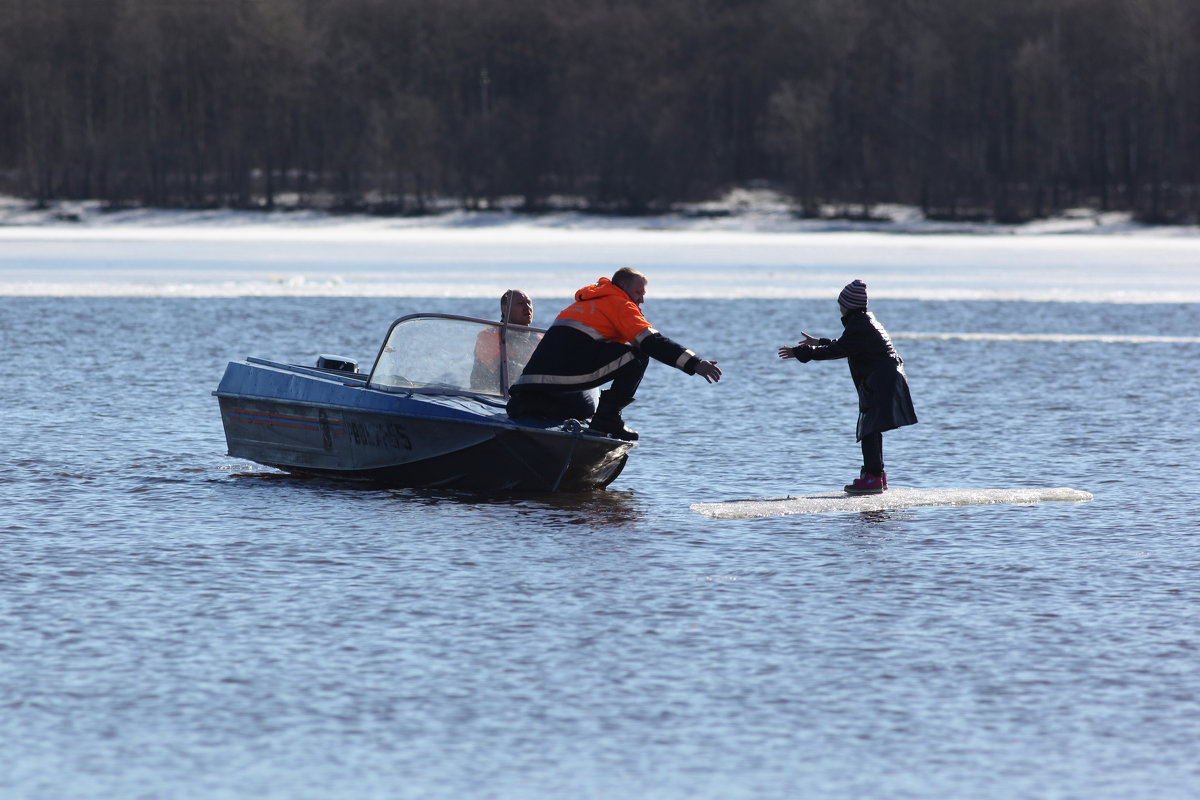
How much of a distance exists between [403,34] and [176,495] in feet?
219

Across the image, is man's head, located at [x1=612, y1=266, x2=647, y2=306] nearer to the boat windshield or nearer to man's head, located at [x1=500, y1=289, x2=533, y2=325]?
man's head, located at [x1=500, y1=289, x2=533, y2=325]

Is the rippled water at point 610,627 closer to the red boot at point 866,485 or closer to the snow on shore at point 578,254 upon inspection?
the red boot at point 866,485

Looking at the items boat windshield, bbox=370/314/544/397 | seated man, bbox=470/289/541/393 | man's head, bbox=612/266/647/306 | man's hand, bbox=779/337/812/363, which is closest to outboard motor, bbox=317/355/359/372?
boat windshield, bbox=370/314/544/397

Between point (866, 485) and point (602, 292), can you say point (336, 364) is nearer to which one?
point (602, 292)

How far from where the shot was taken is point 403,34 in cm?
7431

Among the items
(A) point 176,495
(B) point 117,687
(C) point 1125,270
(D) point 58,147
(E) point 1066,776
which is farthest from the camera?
(D) point 58,147

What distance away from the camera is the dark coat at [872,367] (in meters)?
10.1

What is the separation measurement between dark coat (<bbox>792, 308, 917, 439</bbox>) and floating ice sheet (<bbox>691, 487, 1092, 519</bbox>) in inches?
17.8

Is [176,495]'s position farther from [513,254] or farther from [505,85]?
[505,85]

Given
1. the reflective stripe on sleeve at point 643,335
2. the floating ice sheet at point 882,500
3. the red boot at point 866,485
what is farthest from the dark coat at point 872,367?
the reflective stripe on sleeve at point 643,335

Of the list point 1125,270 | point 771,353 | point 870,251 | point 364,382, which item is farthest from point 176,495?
point 870,251

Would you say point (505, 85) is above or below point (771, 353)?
above

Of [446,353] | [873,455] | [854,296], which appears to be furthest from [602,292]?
[873,455]

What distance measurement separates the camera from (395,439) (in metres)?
10.4
